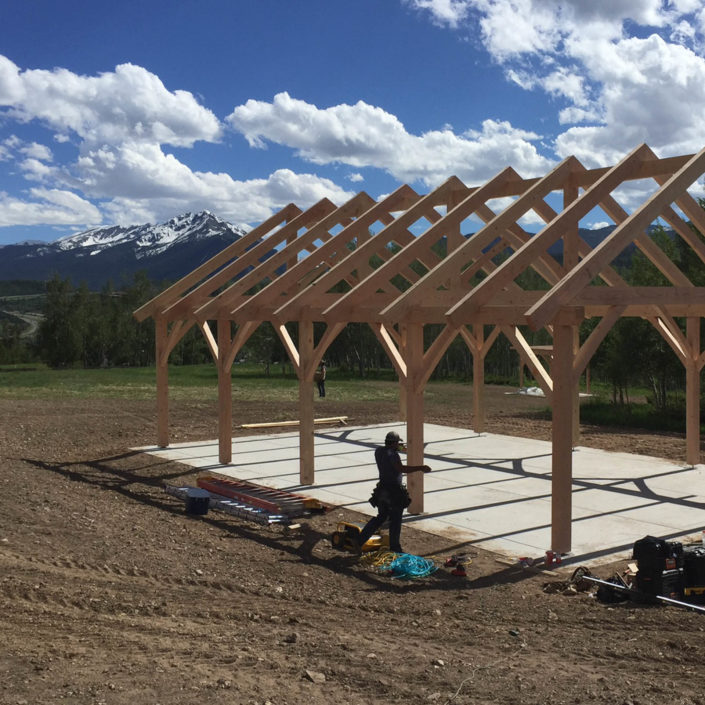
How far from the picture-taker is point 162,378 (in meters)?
15.8

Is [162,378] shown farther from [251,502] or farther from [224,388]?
[251,502]

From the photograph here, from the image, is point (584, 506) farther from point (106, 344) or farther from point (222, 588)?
point (106, 344)

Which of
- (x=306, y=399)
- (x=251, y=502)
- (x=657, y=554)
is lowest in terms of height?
(x=251, y=502)

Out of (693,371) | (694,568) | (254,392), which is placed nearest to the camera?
(694,568)

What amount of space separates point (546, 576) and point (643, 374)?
1521 centimetres

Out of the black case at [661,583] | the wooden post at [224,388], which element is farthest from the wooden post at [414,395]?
the wooden post at [224,388]

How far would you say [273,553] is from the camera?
28.7 feet

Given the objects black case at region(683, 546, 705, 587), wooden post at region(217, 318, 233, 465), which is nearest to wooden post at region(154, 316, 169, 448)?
wooden post at region(217, 318, 233, 465)

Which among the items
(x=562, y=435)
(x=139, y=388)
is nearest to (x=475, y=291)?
(x=562, y=435)

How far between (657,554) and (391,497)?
9.23 feet

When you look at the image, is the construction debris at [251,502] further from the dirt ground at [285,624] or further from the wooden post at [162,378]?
the wooden post at [162,378]

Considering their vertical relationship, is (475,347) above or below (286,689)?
above

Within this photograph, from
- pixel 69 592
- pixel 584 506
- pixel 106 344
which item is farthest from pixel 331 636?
pixel 106 344

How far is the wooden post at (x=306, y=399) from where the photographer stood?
482 inches
